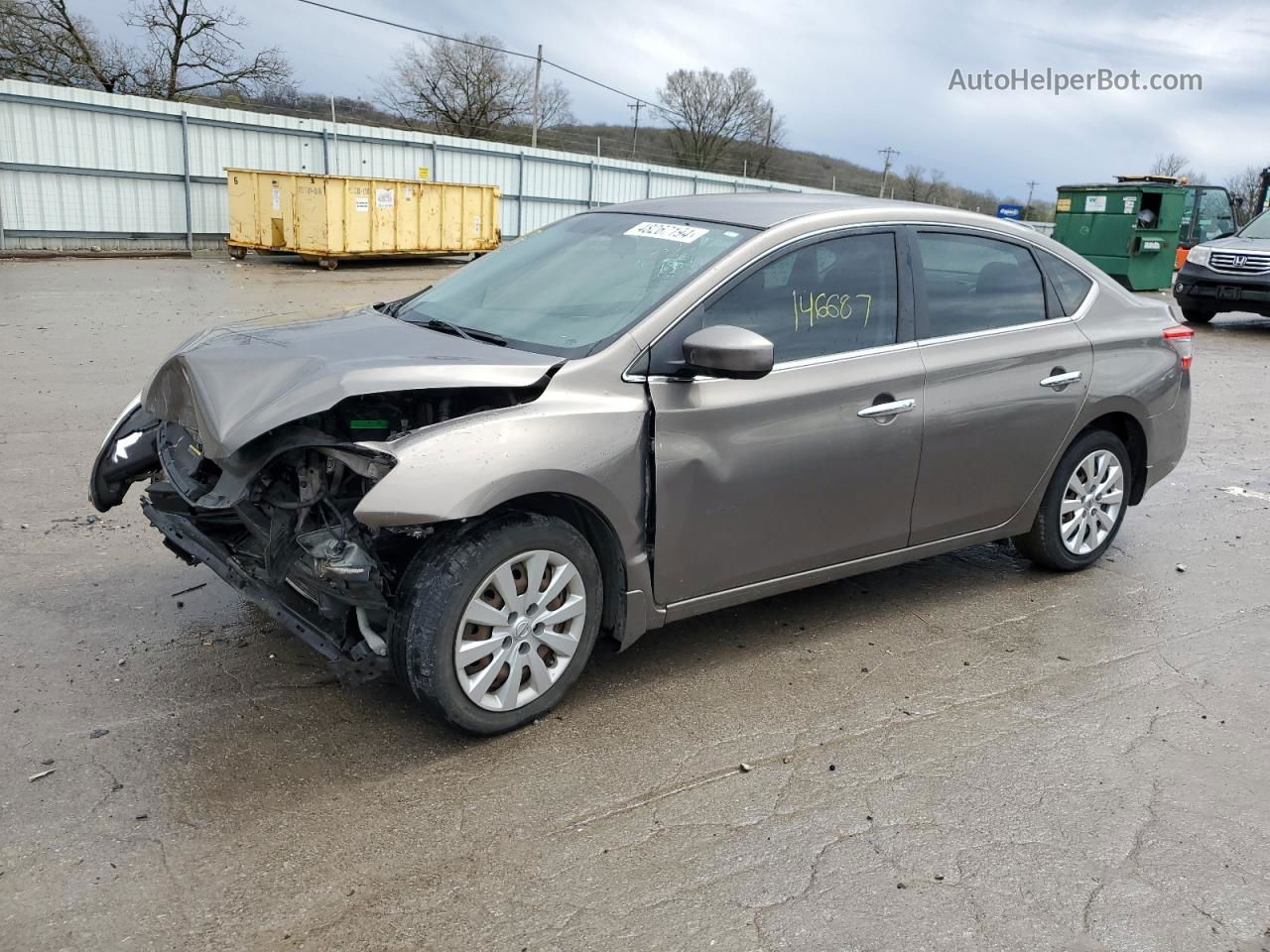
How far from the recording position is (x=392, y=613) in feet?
11.1

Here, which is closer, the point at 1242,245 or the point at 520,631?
the point at 520,631

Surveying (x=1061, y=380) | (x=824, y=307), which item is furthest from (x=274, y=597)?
(x=1061, y=380)

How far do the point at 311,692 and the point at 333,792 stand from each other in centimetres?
68

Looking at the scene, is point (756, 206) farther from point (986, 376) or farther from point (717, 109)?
point (717, 109)

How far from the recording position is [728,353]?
361 cm

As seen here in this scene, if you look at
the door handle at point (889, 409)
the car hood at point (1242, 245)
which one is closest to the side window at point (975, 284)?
the door handle at point (889, 409)

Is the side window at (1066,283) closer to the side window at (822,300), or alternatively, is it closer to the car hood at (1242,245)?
the side window at (822,300)

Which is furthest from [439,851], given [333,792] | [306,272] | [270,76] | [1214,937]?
[270,76]

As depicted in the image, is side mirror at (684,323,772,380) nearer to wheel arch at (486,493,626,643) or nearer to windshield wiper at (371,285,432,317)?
wheel arch at (486,493,626,643)

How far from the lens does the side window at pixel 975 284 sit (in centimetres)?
458

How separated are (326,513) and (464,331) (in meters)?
0.99

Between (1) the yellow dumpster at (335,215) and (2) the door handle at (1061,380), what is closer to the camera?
(2) the door handle at (1061,380)

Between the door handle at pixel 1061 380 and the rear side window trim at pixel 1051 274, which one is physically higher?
the rear side window trim at pixel 1051 274

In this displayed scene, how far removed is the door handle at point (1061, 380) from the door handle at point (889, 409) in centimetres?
90
